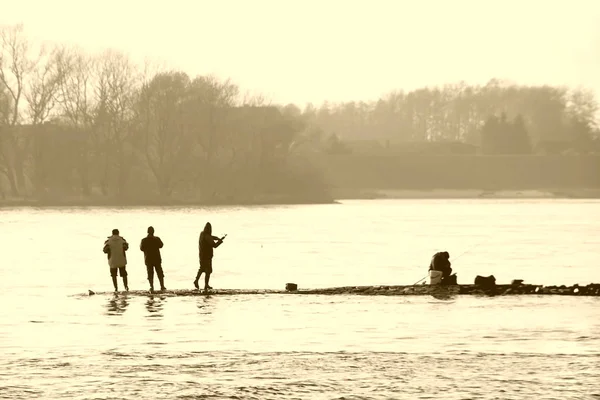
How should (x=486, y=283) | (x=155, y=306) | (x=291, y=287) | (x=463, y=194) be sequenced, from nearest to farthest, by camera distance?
(x=155, y=306) < (x=486, y=283) < (x=291, y=287) < (x=463, y=194)

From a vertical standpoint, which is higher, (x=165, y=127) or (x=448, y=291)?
(x=165, y=127)

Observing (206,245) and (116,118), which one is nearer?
(206,245)

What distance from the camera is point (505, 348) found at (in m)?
23.1

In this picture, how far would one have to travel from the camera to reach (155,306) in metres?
30.1

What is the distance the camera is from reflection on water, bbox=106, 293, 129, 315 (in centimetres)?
2909

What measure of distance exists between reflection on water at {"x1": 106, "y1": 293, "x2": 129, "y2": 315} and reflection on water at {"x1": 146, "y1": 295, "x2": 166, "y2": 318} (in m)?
0.56

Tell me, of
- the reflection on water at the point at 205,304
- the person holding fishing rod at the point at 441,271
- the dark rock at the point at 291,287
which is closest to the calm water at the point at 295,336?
the reflection on water at the point at 205,304

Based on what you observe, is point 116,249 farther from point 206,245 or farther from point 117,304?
point 206,245

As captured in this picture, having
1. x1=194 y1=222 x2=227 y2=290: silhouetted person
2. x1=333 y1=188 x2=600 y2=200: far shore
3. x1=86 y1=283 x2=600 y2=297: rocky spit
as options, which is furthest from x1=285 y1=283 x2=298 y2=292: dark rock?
x1=333 y1=188 x2=600 y2=200: far shore

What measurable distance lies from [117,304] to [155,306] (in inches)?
46.5

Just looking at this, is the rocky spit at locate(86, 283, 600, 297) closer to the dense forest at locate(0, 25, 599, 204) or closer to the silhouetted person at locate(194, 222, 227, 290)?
the silhouetted person at locate(194, 222, 227, 290)

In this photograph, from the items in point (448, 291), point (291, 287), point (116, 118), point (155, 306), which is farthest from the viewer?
point (116, 118)

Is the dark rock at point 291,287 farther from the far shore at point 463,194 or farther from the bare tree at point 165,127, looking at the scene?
the far shore at point 463,194

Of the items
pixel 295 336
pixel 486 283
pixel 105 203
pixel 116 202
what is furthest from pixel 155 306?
pixel 105 203
